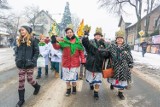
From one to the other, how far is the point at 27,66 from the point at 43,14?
8237 cm

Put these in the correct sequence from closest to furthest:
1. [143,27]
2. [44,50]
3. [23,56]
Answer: [23,56] < [44,50] < [143,27]

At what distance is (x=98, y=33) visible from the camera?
23.9ft

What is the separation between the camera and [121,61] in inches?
280

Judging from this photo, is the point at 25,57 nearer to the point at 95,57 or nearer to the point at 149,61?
the point at 95,57

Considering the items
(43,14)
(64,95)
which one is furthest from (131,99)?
(43,14)

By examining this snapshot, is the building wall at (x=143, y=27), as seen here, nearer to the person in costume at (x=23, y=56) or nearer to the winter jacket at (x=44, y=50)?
the winter jacket at (x=44, y=50)

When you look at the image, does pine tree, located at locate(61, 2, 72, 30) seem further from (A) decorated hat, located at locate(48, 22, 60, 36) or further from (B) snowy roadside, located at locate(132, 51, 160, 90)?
(A) decorated hat, located at locate(48, 22, 60, 36)

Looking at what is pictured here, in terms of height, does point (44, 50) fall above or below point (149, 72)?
above

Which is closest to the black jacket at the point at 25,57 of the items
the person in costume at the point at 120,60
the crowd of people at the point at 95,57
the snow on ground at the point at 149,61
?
the crowd of people at the point at 95,57

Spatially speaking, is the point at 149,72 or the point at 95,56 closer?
the point at 95,56

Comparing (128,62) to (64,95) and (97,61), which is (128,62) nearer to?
(97,61)

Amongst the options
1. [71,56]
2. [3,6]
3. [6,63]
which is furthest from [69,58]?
[3,6]

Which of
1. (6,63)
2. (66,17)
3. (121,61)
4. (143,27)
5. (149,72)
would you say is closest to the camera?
(121,61)

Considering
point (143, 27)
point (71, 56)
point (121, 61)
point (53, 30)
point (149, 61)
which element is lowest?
point (149, 61)
